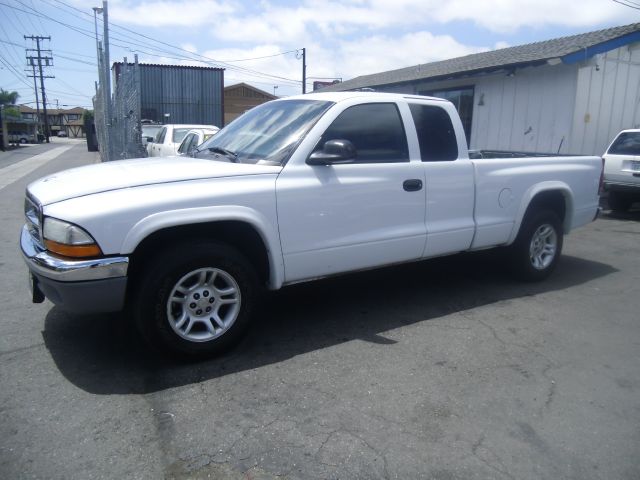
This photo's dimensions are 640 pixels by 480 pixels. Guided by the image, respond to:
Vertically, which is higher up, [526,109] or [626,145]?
[526,109]

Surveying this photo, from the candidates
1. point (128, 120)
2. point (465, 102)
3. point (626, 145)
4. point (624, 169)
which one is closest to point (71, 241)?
point (128, 120)

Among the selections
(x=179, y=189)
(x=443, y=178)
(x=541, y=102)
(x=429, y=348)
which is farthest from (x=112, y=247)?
(x=541, y=102)

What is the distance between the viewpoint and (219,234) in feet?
12.1

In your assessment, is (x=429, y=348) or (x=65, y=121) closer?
(x=429, y=348)

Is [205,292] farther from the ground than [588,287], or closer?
farther from the ground

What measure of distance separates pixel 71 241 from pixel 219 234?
987 millimetres

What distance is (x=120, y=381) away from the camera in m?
3.36

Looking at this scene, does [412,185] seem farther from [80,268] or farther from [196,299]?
[80,268]

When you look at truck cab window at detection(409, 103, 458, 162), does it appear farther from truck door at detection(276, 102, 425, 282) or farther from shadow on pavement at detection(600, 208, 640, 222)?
shadow on pavement at detection(600, 208, 640, 222)

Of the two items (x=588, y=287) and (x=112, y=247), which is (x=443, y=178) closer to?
(x=588, y=287)

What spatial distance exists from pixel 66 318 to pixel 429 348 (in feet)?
9.79

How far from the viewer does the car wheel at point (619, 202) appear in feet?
35.6

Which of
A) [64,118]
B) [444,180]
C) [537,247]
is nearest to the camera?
[444,180]

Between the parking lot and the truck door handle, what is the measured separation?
3.71ft
